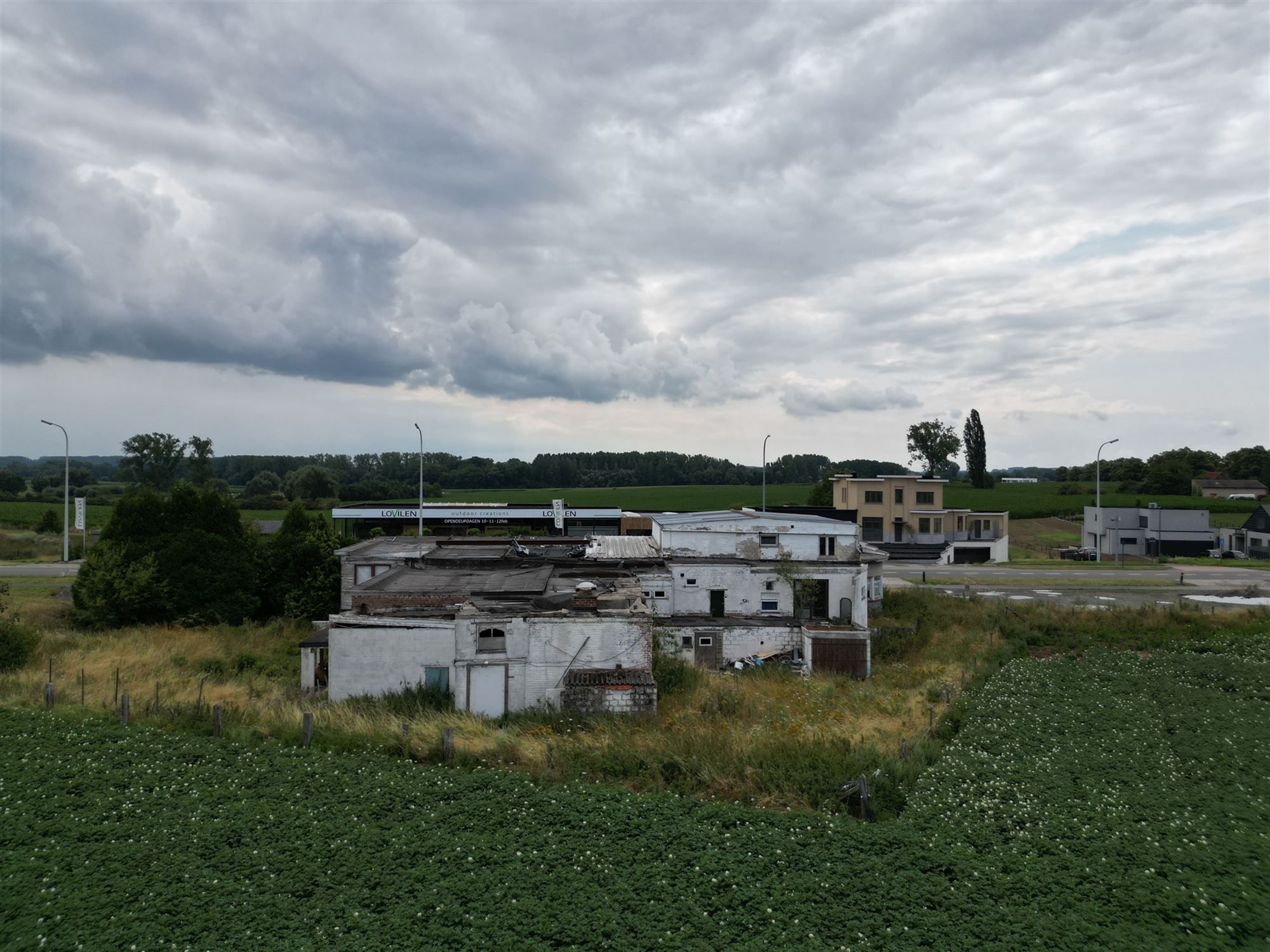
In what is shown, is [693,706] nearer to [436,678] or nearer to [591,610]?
[591,610]

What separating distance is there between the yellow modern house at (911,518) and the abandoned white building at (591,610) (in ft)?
86.3

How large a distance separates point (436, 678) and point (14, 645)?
15422 millimetres

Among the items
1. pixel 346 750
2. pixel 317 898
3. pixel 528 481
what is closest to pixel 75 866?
pixel 317 898

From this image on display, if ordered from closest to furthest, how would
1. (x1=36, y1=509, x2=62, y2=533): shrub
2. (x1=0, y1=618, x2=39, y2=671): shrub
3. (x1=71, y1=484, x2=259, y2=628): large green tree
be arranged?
(x1=0, y1=618, x2=39, y2=671): shrub, (x1=71, y1=484, x2=259, y2=628): large green tree, (x1=36, y1=509, x2=62, y2=533): shrub

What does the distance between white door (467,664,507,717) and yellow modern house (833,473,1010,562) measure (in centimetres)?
4491

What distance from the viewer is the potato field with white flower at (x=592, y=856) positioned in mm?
9070

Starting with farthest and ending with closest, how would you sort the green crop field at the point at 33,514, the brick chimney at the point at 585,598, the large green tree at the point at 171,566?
the green crop field at the point at 33,514, the large green tree at the point at 171,566, the brick chimney at the point at 585,598

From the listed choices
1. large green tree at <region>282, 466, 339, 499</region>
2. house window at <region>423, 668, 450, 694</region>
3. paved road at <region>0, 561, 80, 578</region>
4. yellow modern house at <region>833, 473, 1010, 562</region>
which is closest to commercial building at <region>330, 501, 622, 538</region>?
paved road at <region>0, 561, 80, 578</region>

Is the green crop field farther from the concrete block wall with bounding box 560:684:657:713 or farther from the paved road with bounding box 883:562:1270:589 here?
the paved road with bounding box 883:562:1270:589

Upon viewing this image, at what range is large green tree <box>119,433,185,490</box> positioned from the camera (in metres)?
81.6

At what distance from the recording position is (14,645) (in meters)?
22.8

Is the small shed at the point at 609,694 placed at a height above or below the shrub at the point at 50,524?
below

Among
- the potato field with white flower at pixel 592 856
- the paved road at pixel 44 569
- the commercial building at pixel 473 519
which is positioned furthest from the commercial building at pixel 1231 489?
the paved road at pixel 44 569

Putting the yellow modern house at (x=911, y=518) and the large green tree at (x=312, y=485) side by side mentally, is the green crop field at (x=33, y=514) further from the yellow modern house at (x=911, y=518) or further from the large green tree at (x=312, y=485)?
the yellow modern house at (x=911, y=518)
